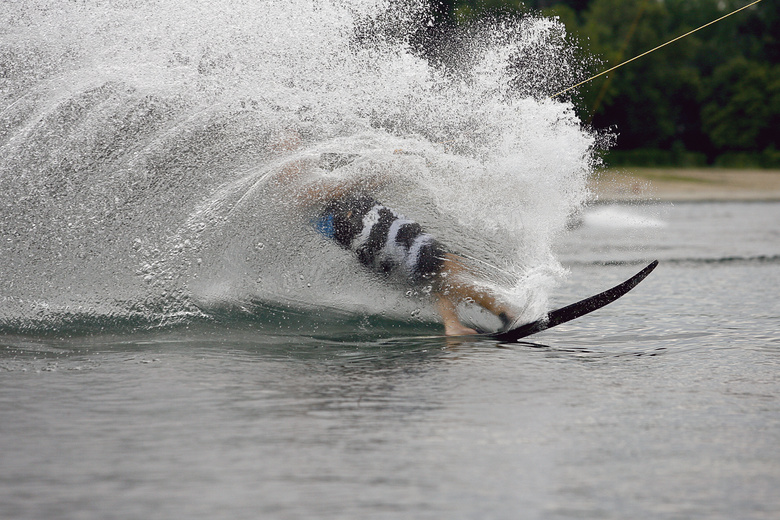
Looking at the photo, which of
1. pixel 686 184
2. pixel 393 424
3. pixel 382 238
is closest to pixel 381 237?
pixel 382 238

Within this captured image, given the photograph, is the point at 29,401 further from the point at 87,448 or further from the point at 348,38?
the point at 348,38

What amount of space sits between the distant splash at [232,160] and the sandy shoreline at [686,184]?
24.0 metres

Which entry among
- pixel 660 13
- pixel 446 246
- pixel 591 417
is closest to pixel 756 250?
pixel 446 246

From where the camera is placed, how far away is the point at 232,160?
22.0ft

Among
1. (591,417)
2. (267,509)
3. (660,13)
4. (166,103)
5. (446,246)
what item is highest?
(660,13)

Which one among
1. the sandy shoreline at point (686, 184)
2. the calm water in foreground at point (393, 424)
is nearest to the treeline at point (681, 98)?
the sandy shoreline at point (686, 184)

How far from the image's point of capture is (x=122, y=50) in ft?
22.7

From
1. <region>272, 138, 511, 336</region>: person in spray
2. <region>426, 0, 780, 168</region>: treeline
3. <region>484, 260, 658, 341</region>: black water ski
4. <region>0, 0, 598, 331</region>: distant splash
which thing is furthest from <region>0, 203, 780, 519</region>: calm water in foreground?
<region>426, 0, 780, 168</region>: treeline

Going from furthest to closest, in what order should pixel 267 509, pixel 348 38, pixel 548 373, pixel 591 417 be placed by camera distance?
1. pixel 348 38
2. pixel 548 373
3. pixel 591 417
4. pixel 267 509

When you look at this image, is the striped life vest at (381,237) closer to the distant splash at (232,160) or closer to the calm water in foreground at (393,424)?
the distant splash at (232,160)

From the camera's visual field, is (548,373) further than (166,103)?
No

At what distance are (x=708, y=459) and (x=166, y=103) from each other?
430 centimetres

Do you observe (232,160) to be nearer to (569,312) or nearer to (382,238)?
(382,238)

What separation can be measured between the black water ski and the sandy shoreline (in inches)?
A: 950
